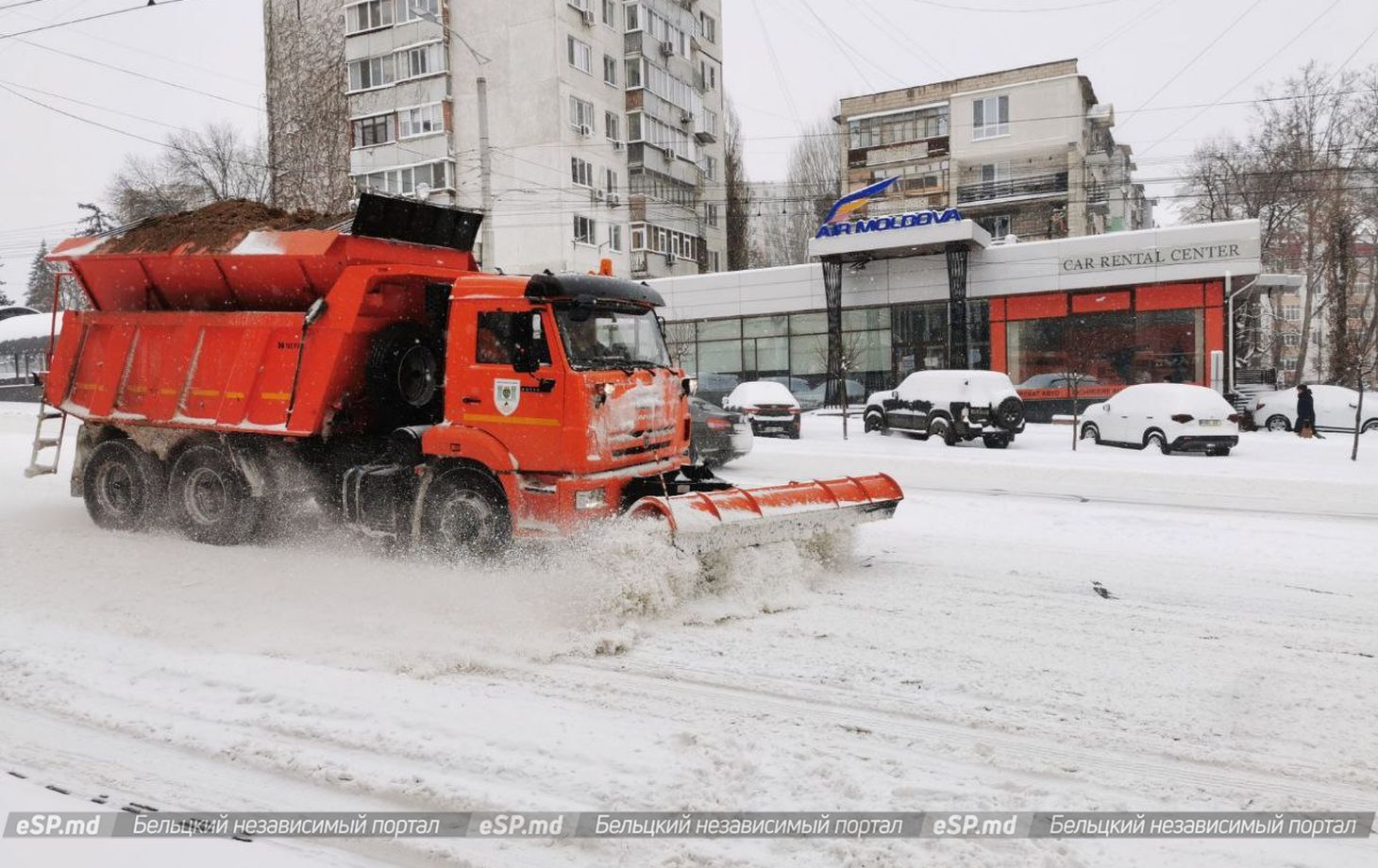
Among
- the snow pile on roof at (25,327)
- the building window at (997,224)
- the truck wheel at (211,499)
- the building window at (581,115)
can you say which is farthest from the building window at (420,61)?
the truck wheel at (211,499)

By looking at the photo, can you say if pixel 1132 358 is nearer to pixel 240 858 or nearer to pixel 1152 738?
pixel 1152 738

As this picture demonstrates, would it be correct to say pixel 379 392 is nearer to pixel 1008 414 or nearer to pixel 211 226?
pixel 211 226

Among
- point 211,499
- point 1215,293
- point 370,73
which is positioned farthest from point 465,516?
point 370,73

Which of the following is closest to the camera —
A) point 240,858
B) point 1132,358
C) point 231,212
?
point 240,858

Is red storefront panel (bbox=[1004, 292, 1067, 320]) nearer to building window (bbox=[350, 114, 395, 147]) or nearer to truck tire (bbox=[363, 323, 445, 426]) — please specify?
truck tire (bbox=[363, 323, 445, 426])

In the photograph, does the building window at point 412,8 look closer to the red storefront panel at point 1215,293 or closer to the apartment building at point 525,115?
the apartment building at point 525,115

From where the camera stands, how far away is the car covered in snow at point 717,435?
1630cm

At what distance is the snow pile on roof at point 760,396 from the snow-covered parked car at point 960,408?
A: 2728mm

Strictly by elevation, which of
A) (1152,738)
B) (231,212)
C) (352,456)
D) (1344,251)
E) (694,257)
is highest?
(694,257)

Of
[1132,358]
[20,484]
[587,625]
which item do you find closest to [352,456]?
[587,625]

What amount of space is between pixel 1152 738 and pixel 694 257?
4584 cm

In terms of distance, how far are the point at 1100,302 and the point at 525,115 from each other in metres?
25.3

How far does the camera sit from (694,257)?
4875 cm

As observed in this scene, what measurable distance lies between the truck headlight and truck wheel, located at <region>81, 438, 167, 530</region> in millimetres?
5570
